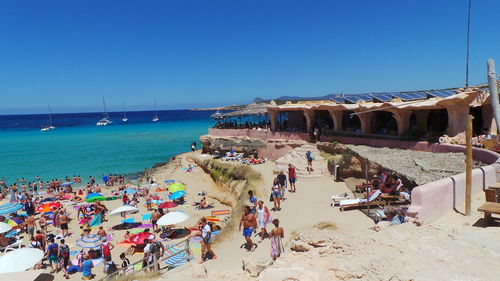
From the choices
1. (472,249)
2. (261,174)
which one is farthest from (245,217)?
(261,174)

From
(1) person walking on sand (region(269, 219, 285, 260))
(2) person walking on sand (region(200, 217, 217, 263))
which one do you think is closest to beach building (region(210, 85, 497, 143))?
(1) person walking on sand (region(269, 219, 285, 260))

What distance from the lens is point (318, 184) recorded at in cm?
1559

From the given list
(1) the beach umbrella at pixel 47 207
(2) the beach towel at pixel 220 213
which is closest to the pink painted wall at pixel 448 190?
(2) the beach towel at pixel 220 213

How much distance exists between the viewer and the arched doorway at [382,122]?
63.5 feet

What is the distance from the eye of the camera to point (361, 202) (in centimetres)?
1120

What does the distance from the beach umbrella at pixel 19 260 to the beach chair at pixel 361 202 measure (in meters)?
9.67

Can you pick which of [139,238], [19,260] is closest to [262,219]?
[139,238]

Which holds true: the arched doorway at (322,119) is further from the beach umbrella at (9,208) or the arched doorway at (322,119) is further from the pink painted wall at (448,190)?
the beach umbrella at (9,208)

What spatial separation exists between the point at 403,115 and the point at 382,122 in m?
3.44

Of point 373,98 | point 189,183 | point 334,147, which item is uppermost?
point 373,98

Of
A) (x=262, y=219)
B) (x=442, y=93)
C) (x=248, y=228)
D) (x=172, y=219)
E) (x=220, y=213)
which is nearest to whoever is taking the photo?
(x=248, y=228)

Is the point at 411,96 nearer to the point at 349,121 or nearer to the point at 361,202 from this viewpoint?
the point at 349,121

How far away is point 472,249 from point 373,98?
49.2ft

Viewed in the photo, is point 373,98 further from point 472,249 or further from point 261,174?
point 472,249
